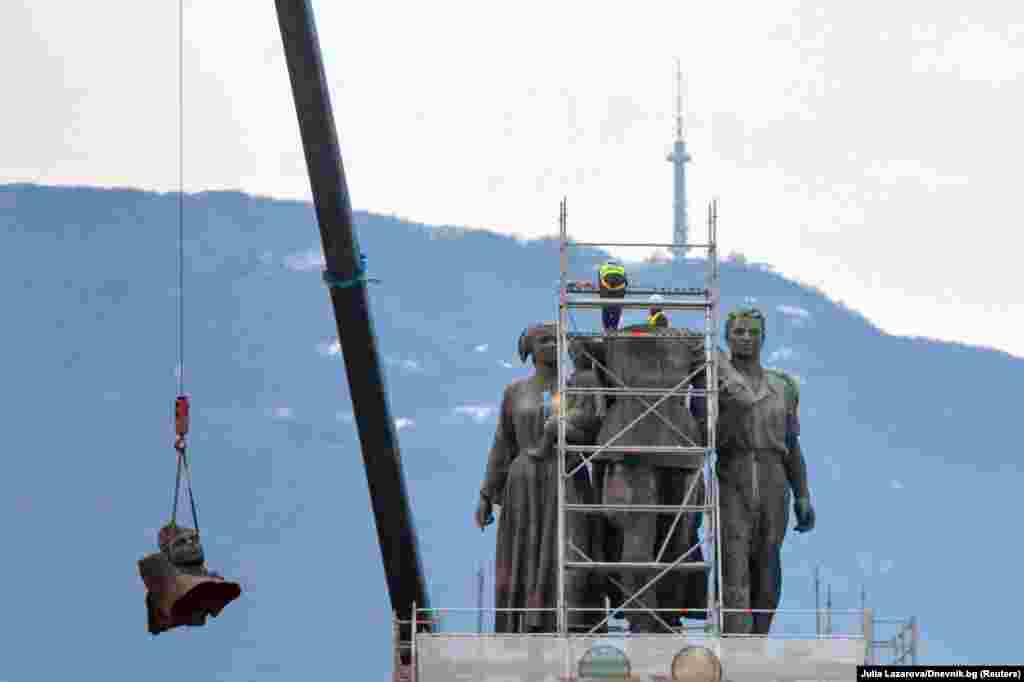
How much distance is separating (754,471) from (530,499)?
272cm

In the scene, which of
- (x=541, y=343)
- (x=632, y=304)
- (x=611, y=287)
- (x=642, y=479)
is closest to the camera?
(x=632, y=304)

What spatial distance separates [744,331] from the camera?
3788 centimetres

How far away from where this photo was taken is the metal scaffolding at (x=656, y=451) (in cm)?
3641

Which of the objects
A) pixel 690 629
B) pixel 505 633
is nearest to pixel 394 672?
pixel 505 633

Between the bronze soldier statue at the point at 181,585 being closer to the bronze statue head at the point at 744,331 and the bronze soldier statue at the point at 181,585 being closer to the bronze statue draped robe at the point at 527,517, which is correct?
the bronze statue draped robe at the point at 527,517

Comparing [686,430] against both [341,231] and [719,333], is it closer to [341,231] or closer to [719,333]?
[719,333]

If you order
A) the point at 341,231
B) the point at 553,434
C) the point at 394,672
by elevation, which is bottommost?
the point at 394,672

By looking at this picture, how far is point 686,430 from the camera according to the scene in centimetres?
3691

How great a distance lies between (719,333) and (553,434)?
2.31m

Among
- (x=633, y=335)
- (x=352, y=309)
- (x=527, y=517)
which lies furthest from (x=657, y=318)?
(x=352, y=309)

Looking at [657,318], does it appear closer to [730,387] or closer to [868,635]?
[730,387]

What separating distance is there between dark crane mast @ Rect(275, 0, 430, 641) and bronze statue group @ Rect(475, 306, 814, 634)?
5.10 ft

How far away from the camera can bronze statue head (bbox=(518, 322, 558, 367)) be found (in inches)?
1503

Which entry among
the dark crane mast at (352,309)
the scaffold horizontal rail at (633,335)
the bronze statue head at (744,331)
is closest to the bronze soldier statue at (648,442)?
the scaffold horizontal rail at (633,335)
